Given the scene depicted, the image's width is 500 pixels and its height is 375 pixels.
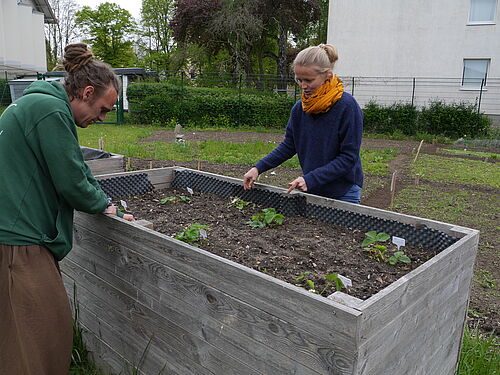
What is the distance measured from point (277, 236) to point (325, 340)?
1.17 m

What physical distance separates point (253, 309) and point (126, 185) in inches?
83.2

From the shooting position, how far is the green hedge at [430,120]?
16.5 metres

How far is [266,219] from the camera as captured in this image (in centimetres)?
263

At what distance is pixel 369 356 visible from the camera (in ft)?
4.44

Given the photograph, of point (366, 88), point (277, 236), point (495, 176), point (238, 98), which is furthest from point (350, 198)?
point (366, 88)

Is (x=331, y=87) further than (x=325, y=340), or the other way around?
(x=331, y=87)

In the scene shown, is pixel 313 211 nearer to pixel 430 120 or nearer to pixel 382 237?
pixel 382 237

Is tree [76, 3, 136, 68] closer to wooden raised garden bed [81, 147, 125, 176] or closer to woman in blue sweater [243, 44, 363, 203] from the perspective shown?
wooden raised garden bed [81, 147, 125, 176]

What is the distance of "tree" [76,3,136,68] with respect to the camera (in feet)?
123

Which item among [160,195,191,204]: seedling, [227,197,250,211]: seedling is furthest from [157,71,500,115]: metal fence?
[227,197,250,211]: seedling

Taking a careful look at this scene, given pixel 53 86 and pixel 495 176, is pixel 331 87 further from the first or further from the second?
pixel 495 176

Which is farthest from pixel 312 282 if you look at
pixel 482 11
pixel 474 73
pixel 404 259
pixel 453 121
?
pixel 482 11

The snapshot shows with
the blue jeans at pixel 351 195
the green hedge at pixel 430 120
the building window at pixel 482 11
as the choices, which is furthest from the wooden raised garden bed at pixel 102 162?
the building window at pixel 482 11

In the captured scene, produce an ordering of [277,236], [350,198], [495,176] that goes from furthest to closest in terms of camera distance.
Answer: [495,176] → [350,198] → [277,236]
